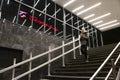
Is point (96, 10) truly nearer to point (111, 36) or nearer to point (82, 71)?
point (111, 36)

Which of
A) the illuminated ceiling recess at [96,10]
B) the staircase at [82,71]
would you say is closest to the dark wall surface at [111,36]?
the illuminated ceiling recess at [96,10]

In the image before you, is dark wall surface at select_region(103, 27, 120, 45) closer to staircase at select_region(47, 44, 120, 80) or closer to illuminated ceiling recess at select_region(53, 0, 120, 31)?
illuminated ceiling recess at select_region(53, 0, 120, 31)

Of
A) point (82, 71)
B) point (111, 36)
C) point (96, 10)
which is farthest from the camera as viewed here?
point (111, 36)

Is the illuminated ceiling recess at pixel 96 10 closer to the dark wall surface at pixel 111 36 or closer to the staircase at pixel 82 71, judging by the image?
the dark wall surface at pixel 111 36

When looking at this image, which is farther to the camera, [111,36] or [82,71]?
[111,36]

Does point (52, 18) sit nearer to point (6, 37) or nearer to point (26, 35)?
point (26, 35)

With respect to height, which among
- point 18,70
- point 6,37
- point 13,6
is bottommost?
point 18,70

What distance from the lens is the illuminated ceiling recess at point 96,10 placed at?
900cm

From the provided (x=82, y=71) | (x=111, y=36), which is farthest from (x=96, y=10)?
(x=82, y=71)

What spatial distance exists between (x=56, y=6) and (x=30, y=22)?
294cm

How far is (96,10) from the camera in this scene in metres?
9.84

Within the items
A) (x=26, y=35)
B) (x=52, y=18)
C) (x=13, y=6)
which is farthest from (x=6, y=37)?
(x=52, y=18)

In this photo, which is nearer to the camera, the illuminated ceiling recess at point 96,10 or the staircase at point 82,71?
the staircase at point 82,71

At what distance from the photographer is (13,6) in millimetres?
6227
